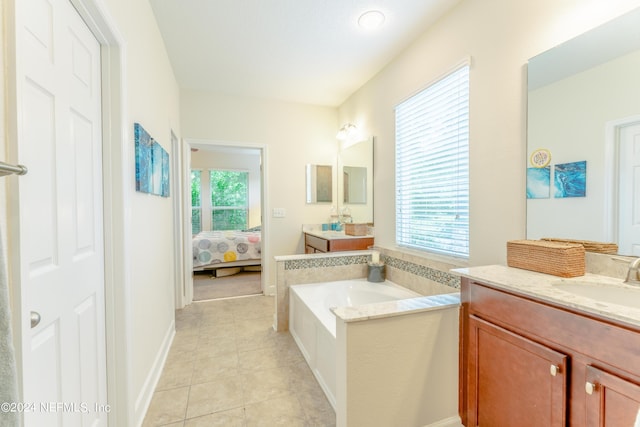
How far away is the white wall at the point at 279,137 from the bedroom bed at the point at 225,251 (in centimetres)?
98

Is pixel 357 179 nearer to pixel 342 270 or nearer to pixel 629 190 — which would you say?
pixel 342 270

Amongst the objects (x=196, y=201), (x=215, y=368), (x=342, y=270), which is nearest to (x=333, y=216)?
(x=342, y=270)

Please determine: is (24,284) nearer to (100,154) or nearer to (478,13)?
(100,154)

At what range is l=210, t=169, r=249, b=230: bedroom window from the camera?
6.79m

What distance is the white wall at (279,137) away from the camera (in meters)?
3.46

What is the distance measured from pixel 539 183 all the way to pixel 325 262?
5.89 ft

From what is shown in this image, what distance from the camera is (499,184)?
167 centimetres

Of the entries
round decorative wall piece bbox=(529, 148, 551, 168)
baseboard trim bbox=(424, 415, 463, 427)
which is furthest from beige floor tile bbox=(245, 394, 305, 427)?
round decorative wall piece bbox=(529, 148, 551, 168)

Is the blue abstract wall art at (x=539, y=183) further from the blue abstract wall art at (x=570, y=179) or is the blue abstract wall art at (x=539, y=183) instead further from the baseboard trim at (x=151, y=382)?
the baseboard trim at (x=151, y=382)

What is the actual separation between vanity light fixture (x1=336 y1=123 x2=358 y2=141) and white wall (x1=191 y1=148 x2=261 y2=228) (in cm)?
354

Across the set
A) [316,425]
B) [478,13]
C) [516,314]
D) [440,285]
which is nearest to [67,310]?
[316,425]

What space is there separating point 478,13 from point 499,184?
43.1 inches

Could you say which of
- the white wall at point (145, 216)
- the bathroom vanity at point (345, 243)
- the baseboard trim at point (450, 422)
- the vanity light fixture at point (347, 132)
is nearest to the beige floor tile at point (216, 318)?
the white wall at point (145, 216)

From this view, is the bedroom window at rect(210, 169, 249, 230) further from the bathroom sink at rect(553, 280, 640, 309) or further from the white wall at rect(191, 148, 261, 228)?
the bathroom sink at rect(553, 280, 640, 309)
